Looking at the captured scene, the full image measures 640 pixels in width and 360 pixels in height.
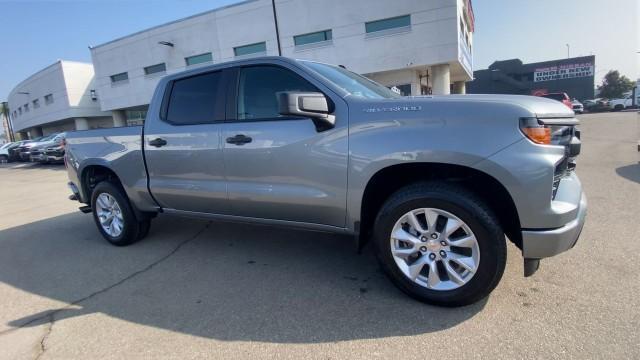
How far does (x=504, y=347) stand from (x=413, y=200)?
1.04 m

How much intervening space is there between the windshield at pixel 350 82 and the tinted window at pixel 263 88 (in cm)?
20

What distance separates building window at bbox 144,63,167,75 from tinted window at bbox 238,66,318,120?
28839mm

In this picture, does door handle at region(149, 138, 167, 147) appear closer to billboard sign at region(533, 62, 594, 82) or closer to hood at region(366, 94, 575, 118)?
hood at region(366, 94, 575, 118)

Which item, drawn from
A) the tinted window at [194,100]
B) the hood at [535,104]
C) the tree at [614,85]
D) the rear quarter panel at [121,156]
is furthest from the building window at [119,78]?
the tree at [614,85]

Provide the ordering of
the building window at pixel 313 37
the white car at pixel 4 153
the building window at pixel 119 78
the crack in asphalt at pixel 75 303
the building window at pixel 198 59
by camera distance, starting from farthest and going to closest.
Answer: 1. the building window at pixel 119 78
2. the building window at pixel 198 59
3. the white car at pixel 4 153
4. the building window at pixel 313 37
5. the crack in asphalt at pixel 75 303

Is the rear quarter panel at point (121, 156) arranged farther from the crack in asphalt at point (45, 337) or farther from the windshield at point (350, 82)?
the windshield at point (350, 82)

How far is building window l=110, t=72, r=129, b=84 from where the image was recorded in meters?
31.5

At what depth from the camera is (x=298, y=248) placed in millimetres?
4070

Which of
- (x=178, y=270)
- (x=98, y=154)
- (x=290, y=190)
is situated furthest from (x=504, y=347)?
(x=98, y=154)

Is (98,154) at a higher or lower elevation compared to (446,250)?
higher

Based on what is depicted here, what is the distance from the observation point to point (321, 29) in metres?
23.1

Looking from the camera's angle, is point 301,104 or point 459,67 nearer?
point 301,104

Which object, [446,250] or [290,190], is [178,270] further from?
[446,250]

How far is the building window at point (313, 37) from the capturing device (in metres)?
23.2
